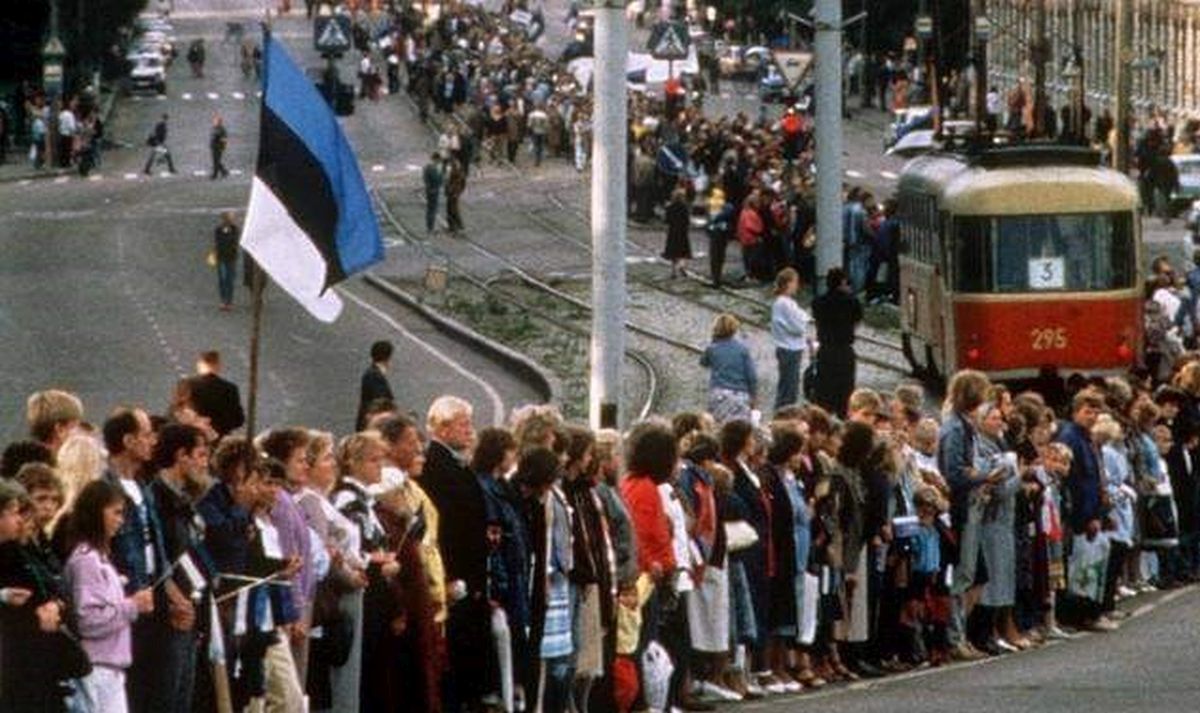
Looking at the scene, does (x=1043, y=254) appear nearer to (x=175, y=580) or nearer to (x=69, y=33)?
(x=175, y=580)

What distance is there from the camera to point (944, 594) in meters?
26.7

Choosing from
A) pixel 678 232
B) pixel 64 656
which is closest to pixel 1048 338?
pixel 678 232

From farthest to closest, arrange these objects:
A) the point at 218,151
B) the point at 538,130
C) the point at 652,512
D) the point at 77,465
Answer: the point at 538,130
the point at 218,151
the point at 652,512
the point at 77,465

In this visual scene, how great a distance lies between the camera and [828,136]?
41.7 meters

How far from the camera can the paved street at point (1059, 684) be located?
74.3 feet

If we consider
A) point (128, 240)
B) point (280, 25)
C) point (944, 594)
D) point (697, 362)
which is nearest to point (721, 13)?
point (280, 25)

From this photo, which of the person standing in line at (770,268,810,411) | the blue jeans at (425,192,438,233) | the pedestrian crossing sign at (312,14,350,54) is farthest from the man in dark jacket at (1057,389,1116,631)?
the pedestrian crossing sign at (312,14,350,54)

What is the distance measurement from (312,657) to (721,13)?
125337mm

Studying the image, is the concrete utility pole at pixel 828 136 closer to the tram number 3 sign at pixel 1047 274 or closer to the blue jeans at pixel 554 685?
the tram number 3 sign at pixel 1047 274

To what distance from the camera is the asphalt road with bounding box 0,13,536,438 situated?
1863 inches

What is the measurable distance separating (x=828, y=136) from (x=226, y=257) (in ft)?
64.6

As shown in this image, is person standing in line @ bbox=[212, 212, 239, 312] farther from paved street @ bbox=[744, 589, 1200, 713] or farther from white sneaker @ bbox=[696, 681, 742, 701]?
white sneaker @ bbox=[696, 681, 742, 701]

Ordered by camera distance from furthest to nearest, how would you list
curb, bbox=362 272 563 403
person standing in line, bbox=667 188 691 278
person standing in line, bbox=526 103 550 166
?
person standing in line, bbox=526 103 550 166
person standing in line, bbox=667 188 691 278
curb, bbox=362 272 563 403

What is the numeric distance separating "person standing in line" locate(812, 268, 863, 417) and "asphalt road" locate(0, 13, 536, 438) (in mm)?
5308
